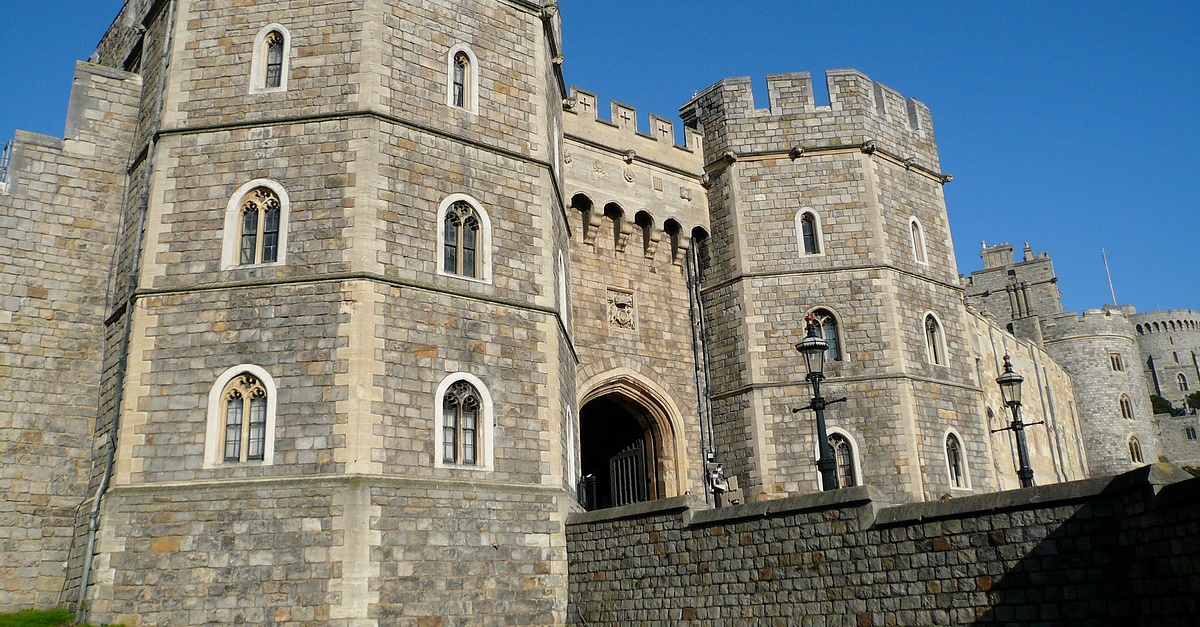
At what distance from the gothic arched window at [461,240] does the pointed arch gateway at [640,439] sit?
4.53 meters

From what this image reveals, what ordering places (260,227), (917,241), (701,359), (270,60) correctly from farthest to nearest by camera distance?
(917,241)
(701,359)
(270,60)
(260,227)

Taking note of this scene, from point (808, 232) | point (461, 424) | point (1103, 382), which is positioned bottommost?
point (461, 424)

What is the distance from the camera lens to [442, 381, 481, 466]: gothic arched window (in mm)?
13477

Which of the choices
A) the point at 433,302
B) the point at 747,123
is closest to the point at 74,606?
the point at 433,302

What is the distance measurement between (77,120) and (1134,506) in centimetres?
1608

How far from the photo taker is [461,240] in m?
14.6

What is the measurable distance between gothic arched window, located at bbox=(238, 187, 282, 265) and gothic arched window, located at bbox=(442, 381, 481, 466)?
3175 mm

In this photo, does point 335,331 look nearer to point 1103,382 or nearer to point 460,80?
point 460,80

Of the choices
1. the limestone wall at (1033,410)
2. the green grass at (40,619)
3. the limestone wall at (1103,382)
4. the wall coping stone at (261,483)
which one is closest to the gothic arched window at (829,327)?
the limestone wall at (1033,410)

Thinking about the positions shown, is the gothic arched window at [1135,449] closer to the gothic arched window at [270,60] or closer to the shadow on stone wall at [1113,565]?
the shadow on stone wall at [1113,565]

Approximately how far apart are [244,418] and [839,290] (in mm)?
11814

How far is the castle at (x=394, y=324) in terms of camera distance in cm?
1245

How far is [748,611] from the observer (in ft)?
40.1

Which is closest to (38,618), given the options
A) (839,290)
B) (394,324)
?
(394,324)
